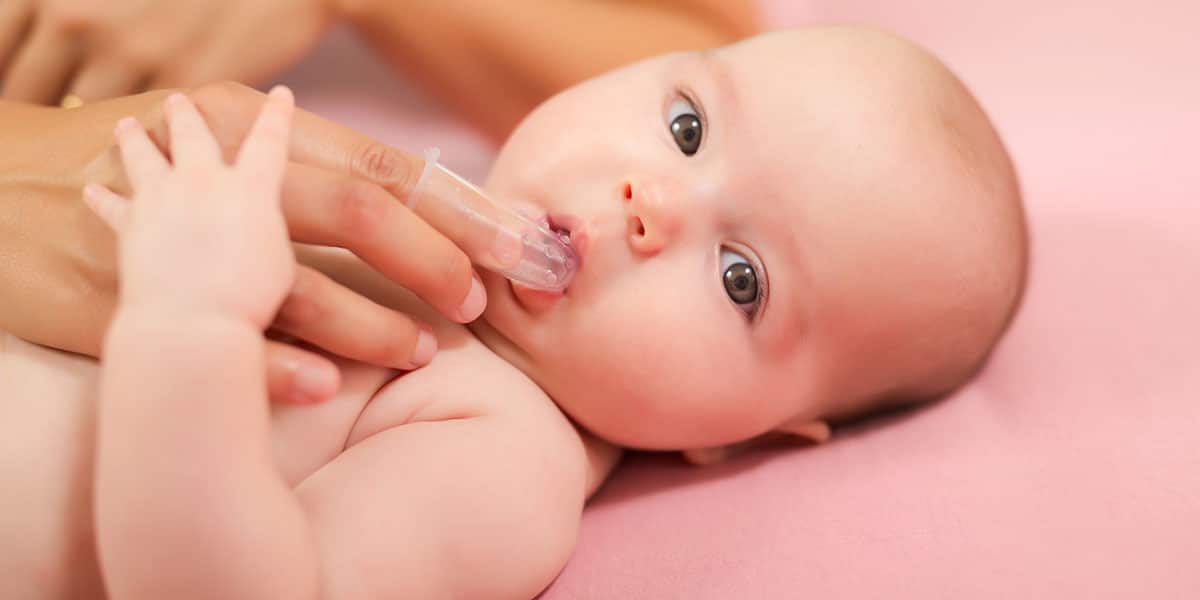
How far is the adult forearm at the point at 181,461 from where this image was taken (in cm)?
79

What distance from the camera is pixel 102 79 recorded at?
1.42 meters

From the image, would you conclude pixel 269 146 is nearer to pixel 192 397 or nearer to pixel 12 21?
pixel 192 397

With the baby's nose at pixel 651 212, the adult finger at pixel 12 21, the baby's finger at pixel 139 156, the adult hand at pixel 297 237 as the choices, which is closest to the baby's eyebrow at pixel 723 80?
the baby's nose at pixel 651 212

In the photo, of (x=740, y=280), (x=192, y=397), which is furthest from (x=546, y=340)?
(x=192, y=397)

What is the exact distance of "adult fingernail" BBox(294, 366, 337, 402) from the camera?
0.87 m

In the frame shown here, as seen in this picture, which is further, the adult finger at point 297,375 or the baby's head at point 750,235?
the baby's head at point 750,235

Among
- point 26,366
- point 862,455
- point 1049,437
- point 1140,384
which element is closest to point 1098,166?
point 1140,384

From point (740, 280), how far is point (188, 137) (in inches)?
22.1

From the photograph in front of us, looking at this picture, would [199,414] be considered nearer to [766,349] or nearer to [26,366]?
[26,366]

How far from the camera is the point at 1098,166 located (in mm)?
1662

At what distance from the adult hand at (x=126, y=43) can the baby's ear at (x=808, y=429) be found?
2.93 feet

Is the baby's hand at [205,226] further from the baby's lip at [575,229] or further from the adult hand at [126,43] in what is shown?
the adult hand at [126,43]

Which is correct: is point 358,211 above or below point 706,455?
above

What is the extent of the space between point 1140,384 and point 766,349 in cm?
48
